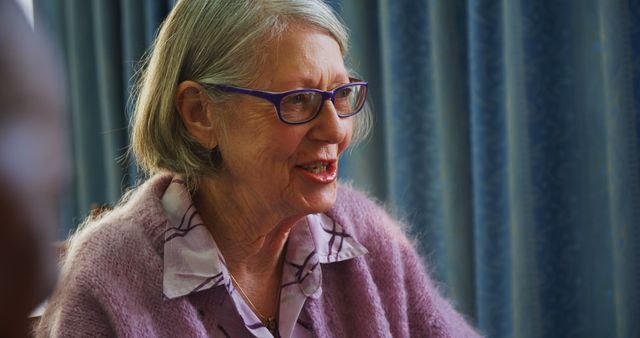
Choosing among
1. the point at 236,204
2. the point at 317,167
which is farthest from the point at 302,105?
the point at 236,204

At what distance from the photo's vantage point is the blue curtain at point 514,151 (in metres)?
2.02

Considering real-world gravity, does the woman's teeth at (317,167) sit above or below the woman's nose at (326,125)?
below

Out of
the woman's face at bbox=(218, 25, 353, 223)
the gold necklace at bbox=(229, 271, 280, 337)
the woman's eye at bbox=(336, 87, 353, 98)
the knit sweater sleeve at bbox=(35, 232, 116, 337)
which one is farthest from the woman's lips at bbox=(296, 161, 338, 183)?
the knit sweater sleeve at bbox=(35, 232, 116, 337)

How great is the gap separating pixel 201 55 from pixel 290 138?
0.68 ft

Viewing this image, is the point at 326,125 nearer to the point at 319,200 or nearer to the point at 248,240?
the point at 319,200

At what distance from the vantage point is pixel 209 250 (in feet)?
4.37

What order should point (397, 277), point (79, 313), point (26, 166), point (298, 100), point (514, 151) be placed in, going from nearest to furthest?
point (26, 166), point (79, 313), point (298, 100), point (397, 277), point (514, 151)

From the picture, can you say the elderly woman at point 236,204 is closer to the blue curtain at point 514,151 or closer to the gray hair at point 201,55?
the gray hair at point 201,55

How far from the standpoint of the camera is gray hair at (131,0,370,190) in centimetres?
128

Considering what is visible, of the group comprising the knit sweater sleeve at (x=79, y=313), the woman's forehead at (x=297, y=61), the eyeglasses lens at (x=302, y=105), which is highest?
the woman's forehead at (x=297, y=61)

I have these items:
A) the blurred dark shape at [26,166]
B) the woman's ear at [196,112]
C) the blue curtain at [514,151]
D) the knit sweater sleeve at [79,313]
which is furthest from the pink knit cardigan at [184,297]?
the blurred dark shape at [26,166]

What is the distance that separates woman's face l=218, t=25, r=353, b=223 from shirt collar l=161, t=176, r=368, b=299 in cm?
11

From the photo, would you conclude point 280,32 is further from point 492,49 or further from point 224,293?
point 492,49

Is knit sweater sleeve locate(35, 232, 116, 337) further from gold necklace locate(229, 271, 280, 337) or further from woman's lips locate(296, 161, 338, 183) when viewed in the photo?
woman's lips locate(296, 161, 338, 183)
